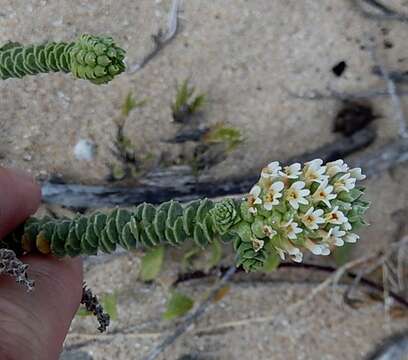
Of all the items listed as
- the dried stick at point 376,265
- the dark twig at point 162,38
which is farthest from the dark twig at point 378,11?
the dried stick at point 376,265

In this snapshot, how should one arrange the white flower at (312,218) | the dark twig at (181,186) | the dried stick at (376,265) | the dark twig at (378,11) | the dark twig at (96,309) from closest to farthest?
the white flower at (312,218)
the dark twig at (96,309)
the dark twig at (181,186)
the dark twig at (378,11)
the dried stick at (376,265)

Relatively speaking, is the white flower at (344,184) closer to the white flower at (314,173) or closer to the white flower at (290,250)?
the white flower at (314,173)

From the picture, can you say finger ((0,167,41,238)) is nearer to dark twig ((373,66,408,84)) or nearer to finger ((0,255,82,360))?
finger ((0,255,82,360))

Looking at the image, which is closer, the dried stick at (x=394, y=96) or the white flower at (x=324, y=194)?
the white flower at (x=324, y=194)

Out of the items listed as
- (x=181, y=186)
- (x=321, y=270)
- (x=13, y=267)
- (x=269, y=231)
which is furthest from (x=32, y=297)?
(x=321, y=270)

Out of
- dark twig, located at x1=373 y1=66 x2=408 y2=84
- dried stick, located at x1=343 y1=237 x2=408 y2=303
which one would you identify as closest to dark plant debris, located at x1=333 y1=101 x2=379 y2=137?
dark twig, located at x1=373 y1=66 x2=408 y2=84

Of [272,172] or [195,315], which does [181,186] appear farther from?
[272,172]
